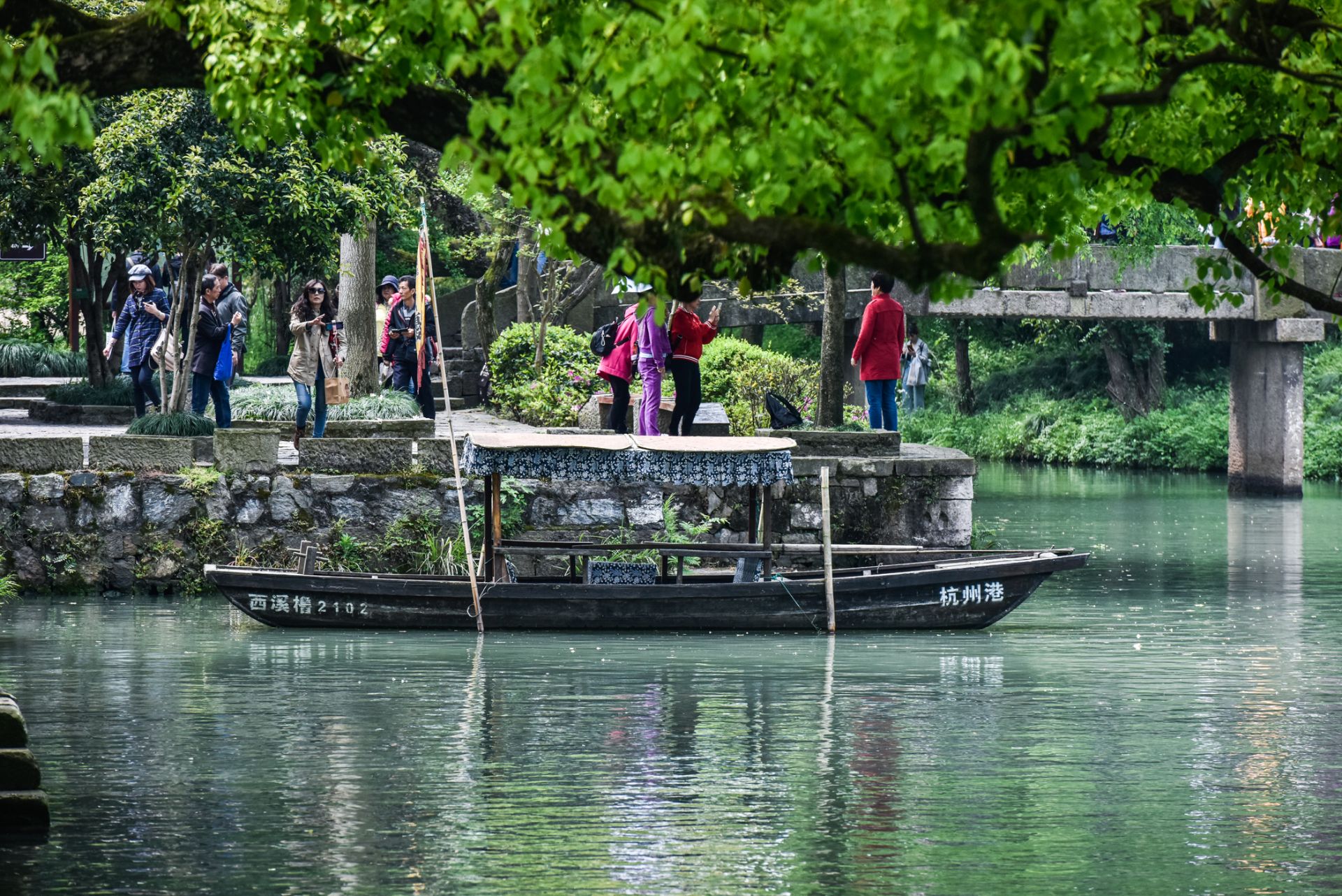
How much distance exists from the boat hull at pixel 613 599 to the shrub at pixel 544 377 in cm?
821

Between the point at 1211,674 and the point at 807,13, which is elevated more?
the point at 807,13

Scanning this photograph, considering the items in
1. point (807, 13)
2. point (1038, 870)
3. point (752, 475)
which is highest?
point (807, 13)

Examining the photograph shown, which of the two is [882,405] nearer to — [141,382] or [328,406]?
[328,406]

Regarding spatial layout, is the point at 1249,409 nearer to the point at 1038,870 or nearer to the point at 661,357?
the point at 661,357

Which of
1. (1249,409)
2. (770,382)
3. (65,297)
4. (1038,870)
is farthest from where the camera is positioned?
(65,297)

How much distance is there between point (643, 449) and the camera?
16922 mm

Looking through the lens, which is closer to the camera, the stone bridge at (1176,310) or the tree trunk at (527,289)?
the stone bridge at (1176,310)

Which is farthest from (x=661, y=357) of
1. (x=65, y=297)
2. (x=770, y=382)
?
(x=65, y=297)

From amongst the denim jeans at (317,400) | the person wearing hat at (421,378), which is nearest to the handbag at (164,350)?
the denim jeans at (317,400)

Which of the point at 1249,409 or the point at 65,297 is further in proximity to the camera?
the point at 65,297

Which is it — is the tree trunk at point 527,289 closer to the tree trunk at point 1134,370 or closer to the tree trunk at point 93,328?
the tree trunk at point 93,328

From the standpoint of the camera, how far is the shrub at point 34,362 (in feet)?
107

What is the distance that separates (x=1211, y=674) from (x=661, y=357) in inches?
247

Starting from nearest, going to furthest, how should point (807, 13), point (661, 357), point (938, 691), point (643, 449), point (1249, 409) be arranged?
point (807, 13)
point (938, 691)
point (643, 449)
point (661, 357)
point (1249, 409)
